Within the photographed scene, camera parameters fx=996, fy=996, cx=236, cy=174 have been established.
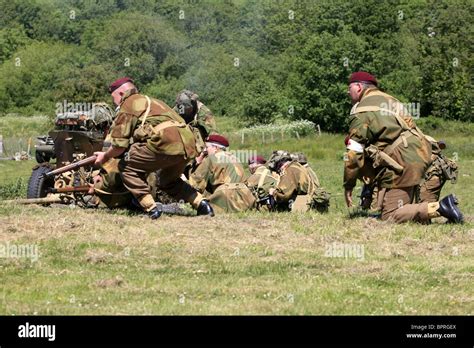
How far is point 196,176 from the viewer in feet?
47.9

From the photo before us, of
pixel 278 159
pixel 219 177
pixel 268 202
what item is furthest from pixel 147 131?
pixel 278 159

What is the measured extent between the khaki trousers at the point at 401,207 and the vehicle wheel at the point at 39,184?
16.3ft

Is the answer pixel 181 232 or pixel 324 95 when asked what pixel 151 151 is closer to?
pixel 181 232

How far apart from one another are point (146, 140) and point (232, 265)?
2.87 meters

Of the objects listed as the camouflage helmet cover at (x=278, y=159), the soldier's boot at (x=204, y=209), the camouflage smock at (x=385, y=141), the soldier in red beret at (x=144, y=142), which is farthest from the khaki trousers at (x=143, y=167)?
the camouflage helmet cover at (x=278, y=159)

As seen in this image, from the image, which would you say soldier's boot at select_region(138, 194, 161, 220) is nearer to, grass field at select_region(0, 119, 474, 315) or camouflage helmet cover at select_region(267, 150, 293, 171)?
grass field at select_region(0, 119, 474, 315)

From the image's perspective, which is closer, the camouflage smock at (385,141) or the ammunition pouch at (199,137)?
the camouflage smock at (385,141)

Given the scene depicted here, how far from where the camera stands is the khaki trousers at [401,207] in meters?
11.9

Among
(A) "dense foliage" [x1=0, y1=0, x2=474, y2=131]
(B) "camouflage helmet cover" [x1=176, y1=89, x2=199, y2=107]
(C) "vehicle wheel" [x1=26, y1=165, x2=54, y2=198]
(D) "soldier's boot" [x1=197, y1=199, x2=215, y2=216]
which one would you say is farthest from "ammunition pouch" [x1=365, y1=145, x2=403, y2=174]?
(A) "dense foliage" [x1=0, y1=0, x2=474, y2=131]

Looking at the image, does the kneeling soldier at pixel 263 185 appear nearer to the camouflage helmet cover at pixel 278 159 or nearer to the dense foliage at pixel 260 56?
the camouflage helmet cover at pixel 278 159

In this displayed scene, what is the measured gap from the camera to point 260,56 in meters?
111

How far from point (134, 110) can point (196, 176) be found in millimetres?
2755

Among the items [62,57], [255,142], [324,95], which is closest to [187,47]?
[62,57]

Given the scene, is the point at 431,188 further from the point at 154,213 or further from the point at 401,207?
the point at 154,213
